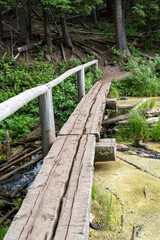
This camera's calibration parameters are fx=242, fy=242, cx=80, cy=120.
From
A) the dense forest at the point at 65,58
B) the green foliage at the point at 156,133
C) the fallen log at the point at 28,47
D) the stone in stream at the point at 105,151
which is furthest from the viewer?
the fallen log at the point at 28,47

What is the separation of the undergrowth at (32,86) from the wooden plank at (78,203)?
443cm

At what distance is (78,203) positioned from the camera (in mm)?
2133

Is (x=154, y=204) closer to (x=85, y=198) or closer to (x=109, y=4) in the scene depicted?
(x=85, y=198)

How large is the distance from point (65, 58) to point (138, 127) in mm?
9703

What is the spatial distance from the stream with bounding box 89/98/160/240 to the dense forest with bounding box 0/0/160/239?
142 cm

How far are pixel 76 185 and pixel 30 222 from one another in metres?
0.66

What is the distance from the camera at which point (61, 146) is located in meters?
3.49

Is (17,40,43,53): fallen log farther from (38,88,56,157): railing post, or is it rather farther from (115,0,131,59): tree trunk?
(38,88,56,157): railing post

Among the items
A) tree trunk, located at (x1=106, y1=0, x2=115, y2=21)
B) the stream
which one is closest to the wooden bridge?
the stream

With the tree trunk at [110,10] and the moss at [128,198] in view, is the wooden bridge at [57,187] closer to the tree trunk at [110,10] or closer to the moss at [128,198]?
the moss at [128,198]

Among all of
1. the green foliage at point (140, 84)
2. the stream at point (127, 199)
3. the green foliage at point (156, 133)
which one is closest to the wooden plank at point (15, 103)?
the stream at point (127, 199)

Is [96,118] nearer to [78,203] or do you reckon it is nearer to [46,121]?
[46,121]

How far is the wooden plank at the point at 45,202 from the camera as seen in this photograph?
5.87ft

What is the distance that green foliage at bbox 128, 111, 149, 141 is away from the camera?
5562 millimetres
